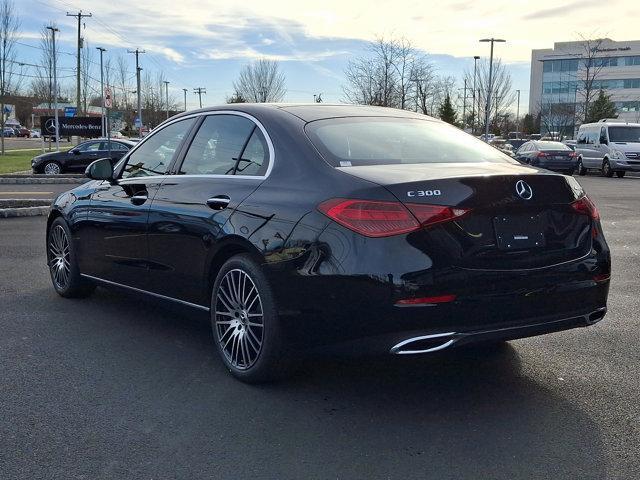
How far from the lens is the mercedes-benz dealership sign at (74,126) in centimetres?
3775

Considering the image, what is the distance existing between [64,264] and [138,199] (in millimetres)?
1533

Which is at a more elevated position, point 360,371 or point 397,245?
point 397,245

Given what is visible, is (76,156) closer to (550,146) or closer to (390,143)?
(550,146)

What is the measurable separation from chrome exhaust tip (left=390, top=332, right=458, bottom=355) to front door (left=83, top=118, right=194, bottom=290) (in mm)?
2291

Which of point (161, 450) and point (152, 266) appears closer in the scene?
point (161, 450)

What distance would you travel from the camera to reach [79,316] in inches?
225

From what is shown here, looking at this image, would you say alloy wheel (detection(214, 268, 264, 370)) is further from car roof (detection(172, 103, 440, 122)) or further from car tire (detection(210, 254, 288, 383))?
car roof (detection(172, 103, 440, 122))

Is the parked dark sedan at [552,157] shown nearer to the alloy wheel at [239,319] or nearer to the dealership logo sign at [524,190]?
the dealership logo sign at [524,190]

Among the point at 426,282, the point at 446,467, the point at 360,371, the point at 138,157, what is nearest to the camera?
the point at 446,467

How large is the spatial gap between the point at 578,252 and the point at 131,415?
254cm

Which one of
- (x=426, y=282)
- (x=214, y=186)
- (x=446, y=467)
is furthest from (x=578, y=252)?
(x=214, y=186)

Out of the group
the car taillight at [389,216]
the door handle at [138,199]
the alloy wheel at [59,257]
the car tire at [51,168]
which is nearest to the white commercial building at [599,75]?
the car tire at [51,168]

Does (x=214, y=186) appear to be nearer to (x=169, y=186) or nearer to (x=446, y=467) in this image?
(x=169, y=186)

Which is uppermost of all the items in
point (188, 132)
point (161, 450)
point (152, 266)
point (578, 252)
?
point (188, 132)
